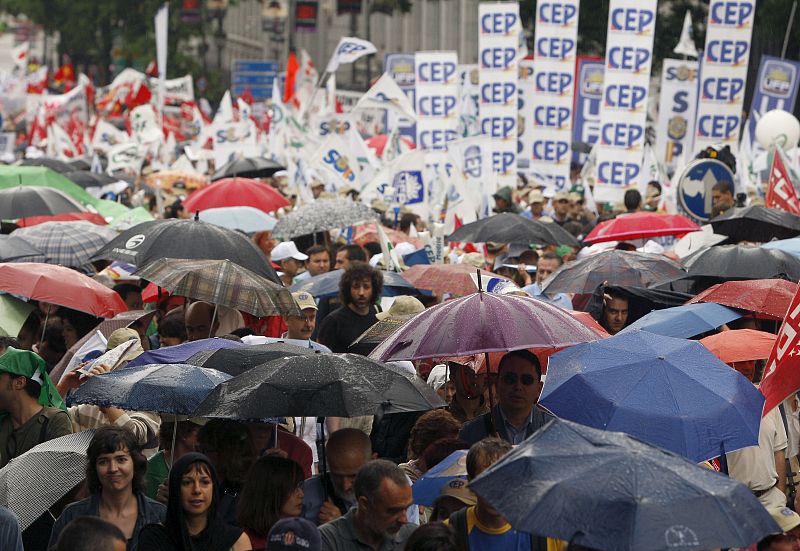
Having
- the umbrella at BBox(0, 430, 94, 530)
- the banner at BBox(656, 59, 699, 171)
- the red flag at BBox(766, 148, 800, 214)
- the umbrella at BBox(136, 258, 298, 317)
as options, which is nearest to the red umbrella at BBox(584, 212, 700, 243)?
the red flag at BBox(766, 148, 800, 214)

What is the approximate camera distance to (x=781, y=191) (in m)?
13.7

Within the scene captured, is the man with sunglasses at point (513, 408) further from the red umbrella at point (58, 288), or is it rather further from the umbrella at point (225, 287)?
the red umbrella at point (58, 288)

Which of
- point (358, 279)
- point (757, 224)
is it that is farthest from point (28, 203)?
point (757, 224)

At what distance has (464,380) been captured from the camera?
7.80 m

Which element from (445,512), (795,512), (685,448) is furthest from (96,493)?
(795,512)

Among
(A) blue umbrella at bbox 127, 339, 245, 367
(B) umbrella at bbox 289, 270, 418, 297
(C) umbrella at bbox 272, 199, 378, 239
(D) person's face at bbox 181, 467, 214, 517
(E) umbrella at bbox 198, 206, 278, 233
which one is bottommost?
(E) umbrella at bbox 198, 206, 278, 233

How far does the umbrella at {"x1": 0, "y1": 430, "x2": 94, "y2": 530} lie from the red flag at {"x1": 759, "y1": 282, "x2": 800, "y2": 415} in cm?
285

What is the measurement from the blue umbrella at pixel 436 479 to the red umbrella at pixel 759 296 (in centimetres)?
319

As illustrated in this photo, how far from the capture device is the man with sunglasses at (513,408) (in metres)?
6.94

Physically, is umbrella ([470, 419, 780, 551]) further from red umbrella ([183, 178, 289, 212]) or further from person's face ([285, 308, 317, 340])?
red umbrella ([183, 178, 289, 212])

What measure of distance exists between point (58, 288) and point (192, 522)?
4.15 m

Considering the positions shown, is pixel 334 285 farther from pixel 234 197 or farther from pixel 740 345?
pixel 234 197

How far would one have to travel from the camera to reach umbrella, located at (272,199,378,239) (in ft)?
42.0

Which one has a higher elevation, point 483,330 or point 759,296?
point 483,330
